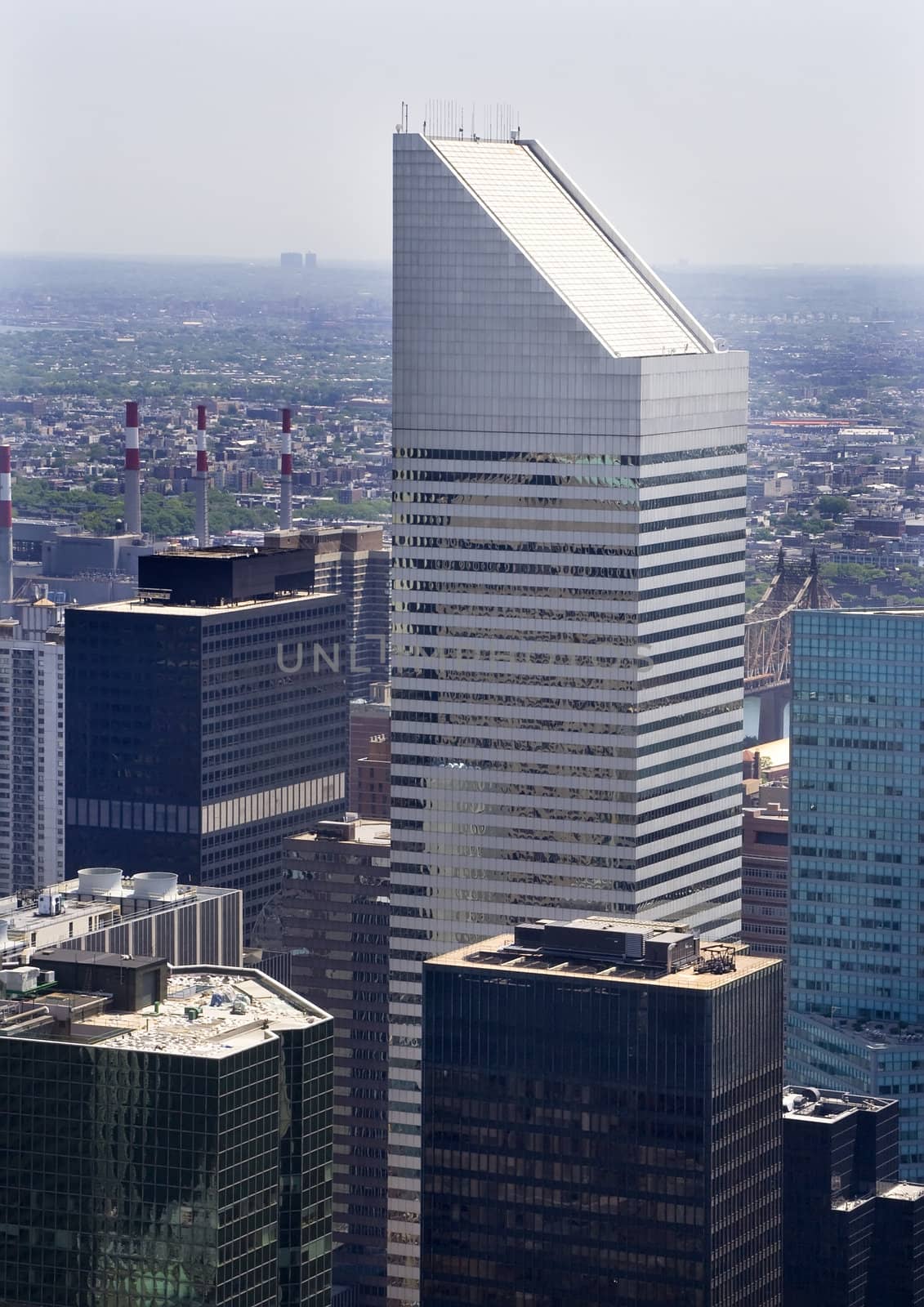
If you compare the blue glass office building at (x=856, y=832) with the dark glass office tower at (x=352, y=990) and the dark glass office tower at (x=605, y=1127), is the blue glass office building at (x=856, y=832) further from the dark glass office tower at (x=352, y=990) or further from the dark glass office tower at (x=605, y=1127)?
the dark glass office tower at (x=605, y=1127)

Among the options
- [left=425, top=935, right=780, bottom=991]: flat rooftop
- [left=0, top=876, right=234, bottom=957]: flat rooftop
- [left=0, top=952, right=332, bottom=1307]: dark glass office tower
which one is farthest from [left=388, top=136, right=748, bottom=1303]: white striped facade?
[left=0, top=952, right=332, bottom=1307]: dark glass office tower

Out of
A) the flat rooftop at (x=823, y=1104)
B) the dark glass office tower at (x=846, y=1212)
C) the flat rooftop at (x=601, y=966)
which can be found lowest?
the dark glass office tower at (x=846, y=1212)

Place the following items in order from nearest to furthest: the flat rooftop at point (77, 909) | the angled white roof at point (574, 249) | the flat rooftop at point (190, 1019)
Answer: the flat rooftop at point (190, 1019) < the flat rooftop at point (77, 909) < the angled white roof at point (574, 249)

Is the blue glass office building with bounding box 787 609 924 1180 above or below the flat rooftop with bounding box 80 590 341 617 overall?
below

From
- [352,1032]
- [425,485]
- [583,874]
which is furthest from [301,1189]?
[352,1032]

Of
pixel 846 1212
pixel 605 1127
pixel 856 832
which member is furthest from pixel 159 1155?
pixel 856 832

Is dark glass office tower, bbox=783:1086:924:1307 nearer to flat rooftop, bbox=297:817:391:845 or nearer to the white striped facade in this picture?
the white striped facade

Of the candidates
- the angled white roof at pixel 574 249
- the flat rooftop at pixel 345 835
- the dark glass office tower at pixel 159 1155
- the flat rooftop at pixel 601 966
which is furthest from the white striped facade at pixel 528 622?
the dark glass office tower at pixel 159 1155
